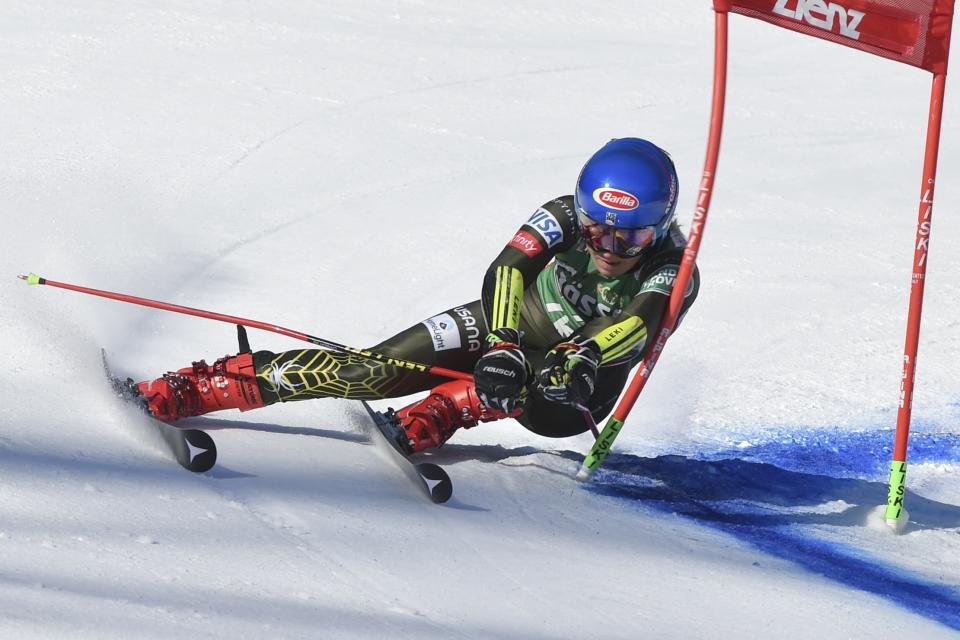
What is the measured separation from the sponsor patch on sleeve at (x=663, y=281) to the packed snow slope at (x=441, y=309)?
0.85 m

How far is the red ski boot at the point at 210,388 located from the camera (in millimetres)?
4805

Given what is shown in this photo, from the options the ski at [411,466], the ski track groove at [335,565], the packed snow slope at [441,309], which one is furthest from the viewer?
the ski at [411,466]

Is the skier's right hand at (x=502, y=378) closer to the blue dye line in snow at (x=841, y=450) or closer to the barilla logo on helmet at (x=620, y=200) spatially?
the barilla logo on helmet at (x=620, y=200)

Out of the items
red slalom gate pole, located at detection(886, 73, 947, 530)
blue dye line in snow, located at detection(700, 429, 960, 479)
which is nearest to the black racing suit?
red slalom gate pole, located at detection(886, 73, 947, 530)

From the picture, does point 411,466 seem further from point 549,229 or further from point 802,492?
point 802,492

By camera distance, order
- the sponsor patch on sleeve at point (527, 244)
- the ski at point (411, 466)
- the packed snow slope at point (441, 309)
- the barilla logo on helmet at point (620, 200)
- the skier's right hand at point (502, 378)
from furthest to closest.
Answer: the sponsor patch on sleeve at point (527, 244) < the barilla logo on helmet at point (620, 200) < the skier's right hand at point (502, 378) < the ski at point (411, 466) < the packed snow slope at point (441, 309)

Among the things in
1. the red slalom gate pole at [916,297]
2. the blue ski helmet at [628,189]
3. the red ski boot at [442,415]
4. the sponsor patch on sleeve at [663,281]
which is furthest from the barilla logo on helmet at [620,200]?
the red slalom gate pole at [916,297]

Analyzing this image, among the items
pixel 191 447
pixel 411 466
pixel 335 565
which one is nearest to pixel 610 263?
pixel 411 466

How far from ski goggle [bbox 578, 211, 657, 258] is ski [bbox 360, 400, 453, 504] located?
1096 millimetres

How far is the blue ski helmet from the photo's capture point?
4691 mm

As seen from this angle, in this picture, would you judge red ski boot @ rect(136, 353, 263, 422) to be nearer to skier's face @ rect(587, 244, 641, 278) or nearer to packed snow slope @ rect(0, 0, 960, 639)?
packed snow slope @ rect(0, 0, 960, 639)

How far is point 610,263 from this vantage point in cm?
496

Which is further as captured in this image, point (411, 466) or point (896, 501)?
point (896, 501)

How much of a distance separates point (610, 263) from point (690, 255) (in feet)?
1.16
